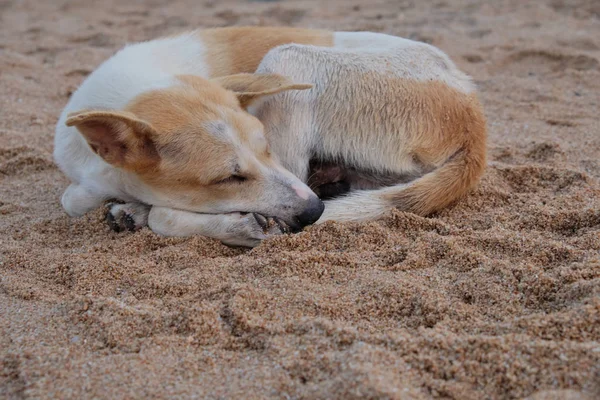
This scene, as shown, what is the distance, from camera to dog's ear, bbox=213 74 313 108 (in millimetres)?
3207

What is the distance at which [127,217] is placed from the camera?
325 cm

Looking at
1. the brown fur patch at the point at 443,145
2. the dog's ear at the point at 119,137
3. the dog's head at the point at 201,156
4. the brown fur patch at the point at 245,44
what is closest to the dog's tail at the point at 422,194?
the brown fur patch at the point at 443,145

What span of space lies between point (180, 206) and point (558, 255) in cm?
177

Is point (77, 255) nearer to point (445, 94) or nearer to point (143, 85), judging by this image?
point (143, 85)

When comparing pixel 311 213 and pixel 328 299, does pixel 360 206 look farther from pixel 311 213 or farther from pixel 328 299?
pixel 328 299

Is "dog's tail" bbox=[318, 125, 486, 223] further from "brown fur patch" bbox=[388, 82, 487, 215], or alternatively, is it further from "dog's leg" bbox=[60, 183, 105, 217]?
"dog's leg" bbox=[60, 183, 105, 217]

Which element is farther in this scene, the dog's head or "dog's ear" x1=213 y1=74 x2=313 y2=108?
"dog's ear" x1=213 y1=74 x2=313 y2=108

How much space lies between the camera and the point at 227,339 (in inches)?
84.5

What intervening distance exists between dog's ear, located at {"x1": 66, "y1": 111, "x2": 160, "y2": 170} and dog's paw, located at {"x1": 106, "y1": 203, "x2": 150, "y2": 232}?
1.05 feet

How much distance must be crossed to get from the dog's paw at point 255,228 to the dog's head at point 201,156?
0.11 ft

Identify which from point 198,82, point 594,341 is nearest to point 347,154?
point 198,82

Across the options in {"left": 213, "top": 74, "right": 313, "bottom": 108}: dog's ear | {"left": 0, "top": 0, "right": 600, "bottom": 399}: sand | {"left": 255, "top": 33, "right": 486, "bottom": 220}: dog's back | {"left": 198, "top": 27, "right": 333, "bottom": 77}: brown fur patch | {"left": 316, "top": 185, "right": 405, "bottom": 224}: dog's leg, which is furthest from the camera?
{"left": 198, "top": 27, "right": 333, "bottom": 77}: brown fur patch

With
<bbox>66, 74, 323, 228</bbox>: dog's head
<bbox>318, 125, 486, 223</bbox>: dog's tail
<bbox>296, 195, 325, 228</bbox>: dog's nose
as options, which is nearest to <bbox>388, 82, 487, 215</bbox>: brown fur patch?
<bbox>318, 125, 486, 223</bbox>: dog's tail

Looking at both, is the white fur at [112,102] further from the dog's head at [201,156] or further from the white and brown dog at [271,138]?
the dog's head at [201,156]
